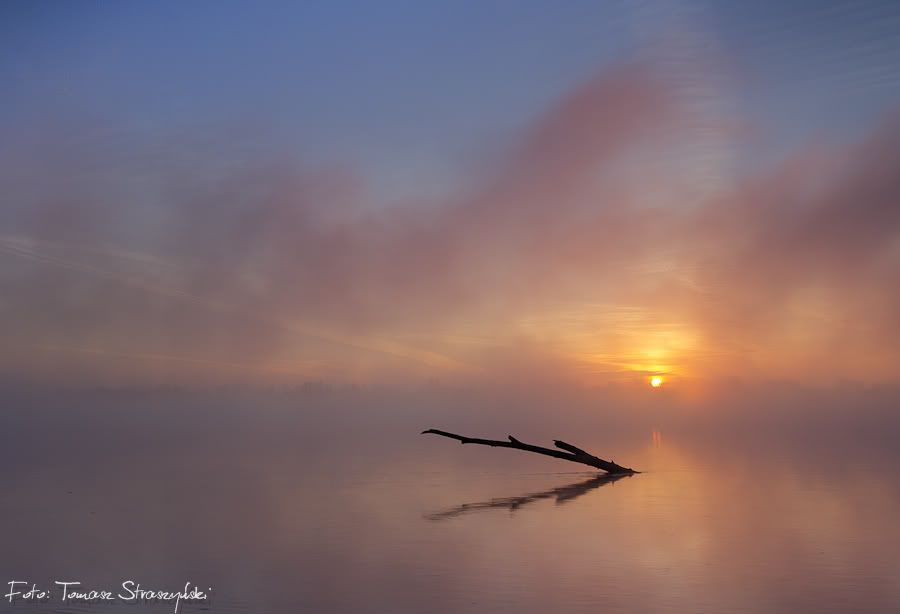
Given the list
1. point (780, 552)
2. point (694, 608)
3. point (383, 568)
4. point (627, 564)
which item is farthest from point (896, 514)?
point (383, 568)

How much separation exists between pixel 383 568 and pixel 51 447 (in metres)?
73.9

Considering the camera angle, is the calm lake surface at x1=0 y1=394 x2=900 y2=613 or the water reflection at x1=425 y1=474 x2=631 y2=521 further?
the water reflection at x1=425 y1=474 x2=631 y2=521

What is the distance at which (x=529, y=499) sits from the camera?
120 ft

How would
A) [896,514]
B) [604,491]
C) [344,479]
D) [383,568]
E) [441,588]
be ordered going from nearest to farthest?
[441,588]
[383,568]
[896,514]
[604,491]
[344,479]

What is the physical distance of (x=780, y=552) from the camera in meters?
24.1

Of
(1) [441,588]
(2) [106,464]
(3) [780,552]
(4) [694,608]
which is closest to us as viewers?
(4) [694,608]

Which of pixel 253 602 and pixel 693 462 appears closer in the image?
pixel 253 602

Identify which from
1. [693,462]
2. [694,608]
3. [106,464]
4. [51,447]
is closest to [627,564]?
[694,608]

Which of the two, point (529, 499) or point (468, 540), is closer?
point (468, 540)

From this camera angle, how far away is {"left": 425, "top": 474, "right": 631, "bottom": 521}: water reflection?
32219 mm

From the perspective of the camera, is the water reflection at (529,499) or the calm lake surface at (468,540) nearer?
the calm lake surface at (468,540)

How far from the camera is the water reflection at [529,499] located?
106ft

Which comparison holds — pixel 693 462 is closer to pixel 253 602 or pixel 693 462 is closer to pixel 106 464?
pixel 106 464

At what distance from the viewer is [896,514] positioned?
32062 millimetres
